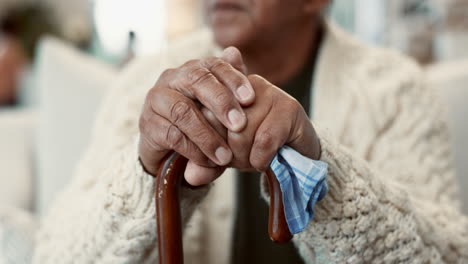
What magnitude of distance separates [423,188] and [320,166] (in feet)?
1.24

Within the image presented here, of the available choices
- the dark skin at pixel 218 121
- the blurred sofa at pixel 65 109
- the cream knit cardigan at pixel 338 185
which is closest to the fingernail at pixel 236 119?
the dark skin at pixel 218 121

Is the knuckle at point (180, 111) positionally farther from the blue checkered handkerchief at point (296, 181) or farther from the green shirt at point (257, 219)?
the green shirt at point (257, 219)

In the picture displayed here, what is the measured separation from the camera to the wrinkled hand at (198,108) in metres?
0.48

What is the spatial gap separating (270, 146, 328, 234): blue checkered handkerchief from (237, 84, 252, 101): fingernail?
5cm

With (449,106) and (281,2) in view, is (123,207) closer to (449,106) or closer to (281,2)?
(281,2)

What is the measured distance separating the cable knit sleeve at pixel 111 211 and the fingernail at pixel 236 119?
114 millimetres

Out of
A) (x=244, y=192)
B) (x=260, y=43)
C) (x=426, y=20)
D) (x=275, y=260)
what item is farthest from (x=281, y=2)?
(x=426, y=20)

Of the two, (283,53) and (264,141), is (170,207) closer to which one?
(264,141)

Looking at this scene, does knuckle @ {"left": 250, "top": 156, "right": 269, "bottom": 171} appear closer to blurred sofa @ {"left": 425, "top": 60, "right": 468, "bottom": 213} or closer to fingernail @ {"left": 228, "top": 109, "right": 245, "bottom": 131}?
fingernail @ {"left": 228, "top": 109, "right": 245, "bottom": 131}

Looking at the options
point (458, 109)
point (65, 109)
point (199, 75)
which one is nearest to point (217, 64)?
point (199, 75)

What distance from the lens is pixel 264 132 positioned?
47 cm

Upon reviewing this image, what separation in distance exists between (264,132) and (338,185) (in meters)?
0.13

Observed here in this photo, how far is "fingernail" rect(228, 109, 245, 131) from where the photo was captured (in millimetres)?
472

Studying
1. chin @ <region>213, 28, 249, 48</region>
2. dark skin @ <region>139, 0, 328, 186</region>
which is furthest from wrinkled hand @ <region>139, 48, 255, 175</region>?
chin @ <region>213, 28, 249, 48</region>
